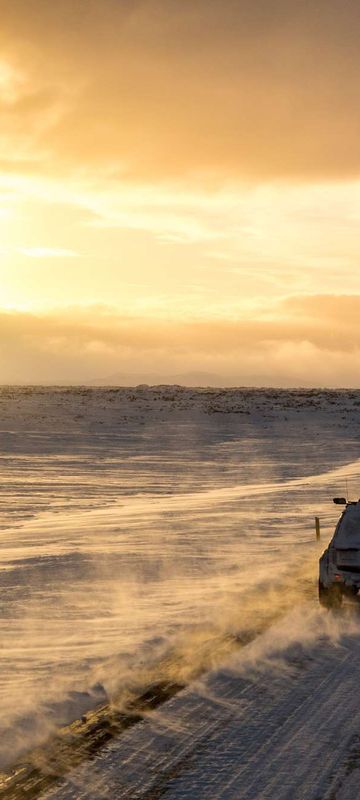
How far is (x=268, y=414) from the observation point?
65625 mm

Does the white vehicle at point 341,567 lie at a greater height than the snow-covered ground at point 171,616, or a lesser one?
greater

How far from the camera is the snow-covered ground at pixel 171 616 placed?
768 cm

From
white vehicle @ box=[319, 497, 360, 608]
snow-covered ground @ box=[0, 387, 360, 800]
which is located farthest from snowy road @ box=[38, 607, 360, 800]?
white vehicle @ box=[319, 497, 360, 608]

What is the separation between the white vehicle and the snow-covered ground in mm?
373

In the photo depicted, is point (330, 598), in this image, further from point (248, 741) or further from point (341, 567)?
point (248, 741)

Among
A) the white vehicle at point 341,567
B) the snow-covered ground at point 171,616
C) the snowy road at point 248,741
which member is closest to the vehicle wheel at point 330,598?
the white vehicle at point 341,567

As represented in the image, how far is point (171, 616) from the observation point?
41.9 ft

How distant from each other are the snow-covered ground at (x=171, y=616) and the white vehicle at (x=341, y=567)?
0.37m

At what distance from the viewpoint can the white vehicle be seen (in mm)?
13203

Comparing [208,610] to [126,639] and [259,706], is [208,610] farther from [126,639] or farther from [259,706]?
[259,706]

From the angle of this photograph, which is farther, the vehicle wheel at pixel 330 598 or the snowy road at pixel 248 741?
the vehicle wheel at pixel 330 598

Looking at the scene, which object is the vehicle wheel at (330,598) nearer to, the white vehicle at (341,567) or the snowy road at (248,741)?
the white vehicle at (341,567)

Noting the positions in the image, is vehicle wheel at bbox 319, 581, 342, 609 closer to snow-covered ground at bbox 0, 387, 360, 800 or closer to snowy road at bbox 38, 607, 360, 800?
snow-covered ground at bbox 0, 387, 360, 800

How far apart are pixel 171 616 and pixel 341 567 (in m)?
2.71
